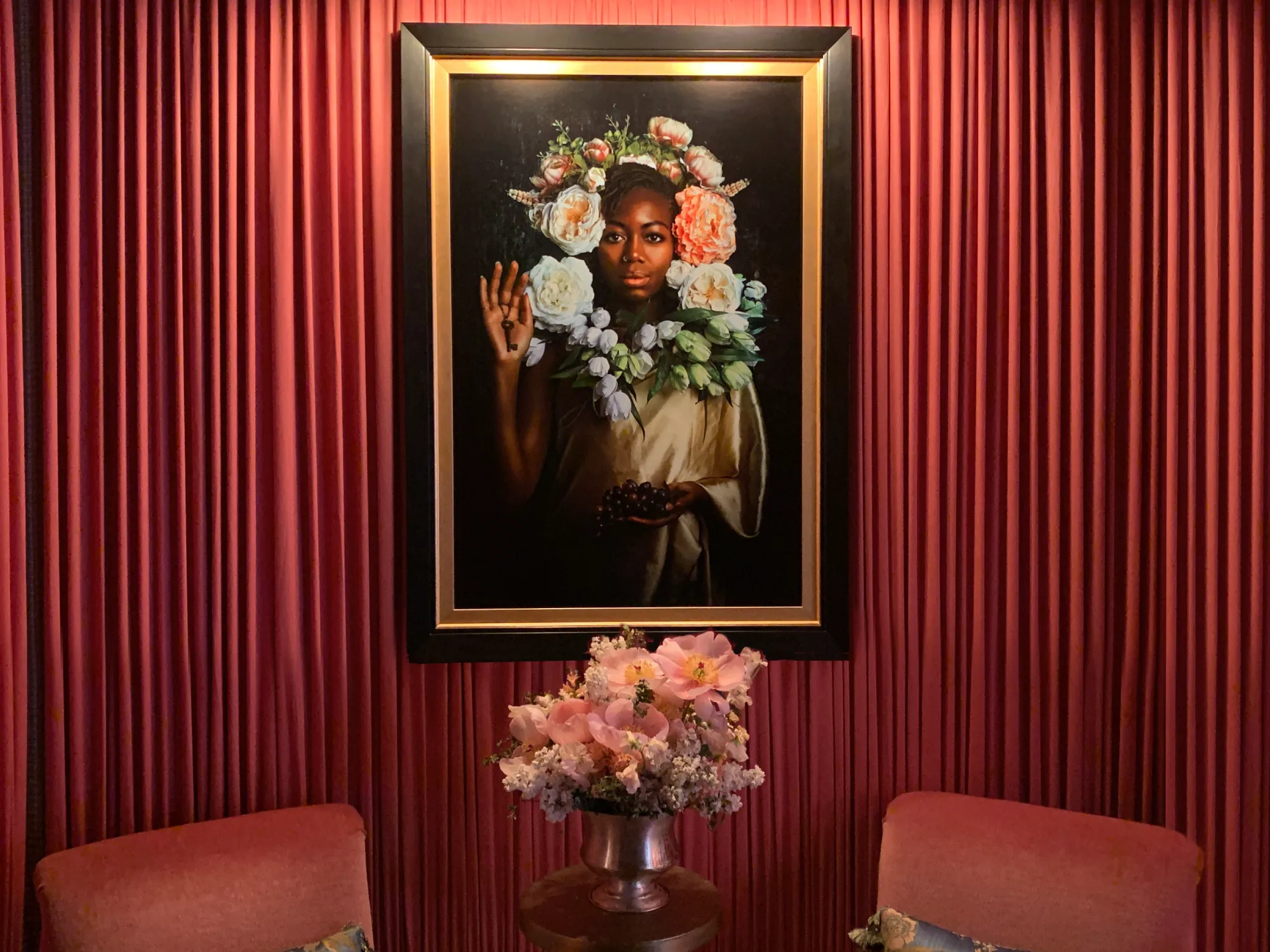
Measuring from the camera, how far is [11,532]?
2.25 m

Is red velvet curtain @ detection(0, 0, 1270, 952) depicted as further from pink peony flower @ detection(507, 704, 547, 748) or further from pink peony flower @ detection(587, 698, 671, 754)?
pink peony flower @ detection(587, 698, 671, 754)

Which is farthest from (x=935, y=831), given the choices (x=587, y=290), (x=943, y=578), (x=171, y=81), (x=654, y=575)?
(x=171, y=81)

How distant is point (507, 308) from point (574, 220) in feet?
0.79

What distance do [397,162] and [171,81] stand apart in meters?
0.50

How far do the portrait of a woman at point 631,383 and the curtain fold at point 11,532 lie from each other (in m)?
0.95

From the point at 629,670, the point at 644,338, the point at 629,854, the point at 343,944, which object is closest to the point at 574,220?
the point at 644,338

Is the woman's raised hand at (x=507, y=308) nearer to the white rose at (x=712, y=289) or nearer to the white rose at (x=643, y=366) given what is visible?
the white rose at (x=643, y=366)

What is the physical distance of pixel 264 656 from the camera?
243 centimetres

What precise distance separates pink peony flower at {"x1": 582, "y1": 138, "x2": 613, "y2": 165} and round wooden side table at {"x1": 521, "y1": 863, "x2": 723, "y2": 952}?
1.50m

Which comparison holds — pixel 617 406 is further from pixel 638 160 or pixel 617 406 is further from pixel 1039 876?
pixel 1039 876

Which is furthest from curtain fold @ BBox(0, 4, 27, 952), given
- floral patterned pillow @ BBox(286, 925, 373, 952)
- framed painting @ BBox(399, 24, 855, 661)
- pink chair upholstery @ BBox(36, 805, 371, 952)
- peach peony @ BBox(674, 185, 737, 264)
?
peach peony @ BBox(674, 185, 737, 264)

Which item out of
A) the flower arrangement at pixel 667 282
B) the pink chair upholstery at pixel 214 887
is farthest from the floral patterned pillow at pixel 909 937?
the flower arrangement at pixel 667 282

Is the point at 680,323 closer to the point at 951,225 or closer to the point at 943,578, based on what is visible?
the point at 951,225

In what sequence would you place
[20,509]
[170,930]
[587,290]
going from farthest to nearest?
1. [587,290]
2. [20,509]
3. [170,930]
